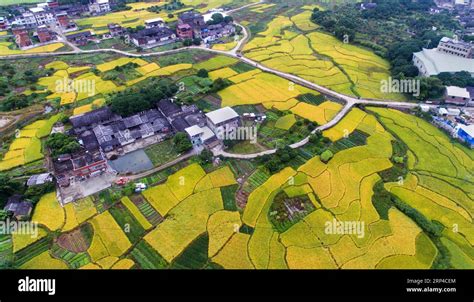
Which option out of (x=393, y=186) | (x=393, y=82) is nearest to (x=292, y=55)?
(x=393, y=82)

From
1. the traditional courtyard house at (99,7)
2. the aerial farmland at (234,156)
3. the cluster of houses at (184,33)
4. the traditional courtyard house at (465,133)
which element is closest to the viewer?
the aerial farmland at (234,156)

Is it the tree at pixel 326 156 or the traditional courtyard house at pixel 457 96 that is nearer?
the tree at pixel 326 156

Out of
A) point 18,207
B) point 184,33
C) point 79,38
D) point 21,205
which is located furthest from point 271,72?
point 79,38

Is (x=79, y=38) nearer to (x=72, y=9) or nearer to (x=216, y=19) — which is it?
(x=72, y=9)

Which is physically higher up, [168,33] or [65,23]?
[65,23]

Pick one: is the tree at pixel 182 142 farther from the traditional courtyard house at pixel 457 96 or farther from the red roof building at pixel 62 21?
the red roof building at pixel 62 21

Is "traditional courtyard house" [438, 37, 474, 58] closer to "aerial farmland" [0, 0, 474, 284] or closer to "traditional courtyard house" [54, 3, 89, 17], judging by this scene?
"aerial farmland" [0, 0, 474, 284]

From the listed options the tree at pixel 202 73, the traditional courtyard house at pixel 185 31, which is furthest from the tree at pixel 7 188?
the traditional courtyard house at pixel 185 31
